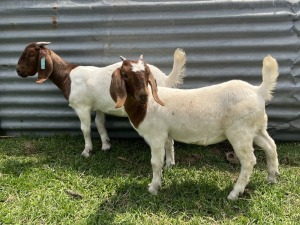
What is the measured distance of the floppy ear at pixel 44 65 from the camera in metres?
4.49

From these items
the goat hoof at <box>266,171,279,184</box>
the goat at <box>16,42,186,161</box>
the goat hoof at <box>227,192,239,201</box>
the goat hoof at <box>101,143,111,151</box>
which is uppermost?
the goat at <box>16,42,186,161</box>

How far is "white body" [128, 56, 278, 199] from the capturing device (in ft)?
11.3

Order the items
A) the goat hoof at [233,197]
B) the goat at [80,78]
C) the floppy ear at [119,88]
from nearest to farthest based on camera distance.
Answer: the floppy ear at [119,88] < the goat hoof at [233,197] < the goat at [80,78]

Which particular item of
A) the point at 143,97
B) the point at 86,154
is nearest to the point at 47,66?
the point at 86,154

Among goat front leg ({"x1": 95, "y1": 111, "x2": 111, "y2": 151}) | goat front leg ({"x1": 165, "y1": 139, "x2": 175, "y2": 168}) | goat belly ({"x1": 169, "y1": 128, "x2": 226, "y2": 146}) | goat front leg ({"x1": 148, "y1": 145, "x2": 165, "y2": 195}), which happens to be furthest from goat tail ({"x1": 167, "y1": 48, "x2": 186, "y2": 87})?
goat front leg ({"x1": 95, "y1": 111, "x2": 111, "y2": 151})

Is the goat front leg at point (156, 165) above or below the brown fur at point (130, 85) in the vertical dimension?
below

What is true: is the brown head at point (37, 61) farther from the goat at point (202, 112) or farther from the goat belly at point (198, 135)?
the goat belly at point (198, 135)

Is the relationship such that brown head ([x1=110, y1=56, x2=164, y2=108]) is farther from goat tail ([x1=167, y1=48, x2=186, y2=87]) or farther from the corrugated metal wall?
the corrugated metal wall

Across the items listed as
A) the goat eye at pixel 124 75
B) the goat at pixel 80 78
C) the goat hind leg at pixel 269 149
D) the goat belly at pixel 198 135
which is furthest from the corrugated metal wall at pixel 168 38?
the goat eye at pixel 124 75

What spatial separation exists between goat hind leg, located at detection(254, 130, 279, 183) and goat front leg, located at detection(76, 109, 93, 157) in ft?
7.37

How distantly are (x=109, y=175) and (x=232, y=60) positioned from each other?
88.7 inches

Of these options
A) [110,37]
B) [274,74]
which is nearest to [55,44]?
[110,37]

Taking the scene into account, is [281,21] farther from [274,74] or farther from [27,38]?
[27,38]

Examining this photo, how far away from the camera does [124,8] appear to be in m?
4.72
